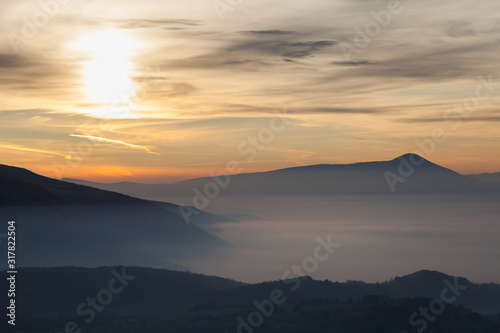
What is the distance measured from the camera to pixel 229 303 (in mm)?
93562

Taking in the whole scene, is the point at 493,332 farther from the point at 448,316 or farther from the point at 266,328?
the point at 266,328

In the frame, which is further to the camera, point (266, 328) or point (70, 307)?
point (70, 307)

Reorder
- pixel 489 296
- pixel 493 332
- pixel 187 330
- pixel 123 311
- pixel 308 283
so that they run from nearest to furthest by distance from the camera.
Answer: pixel 187 330 < pixel 493 332 < pixel 123 311 < pixel 308 283 < pixel 489 296

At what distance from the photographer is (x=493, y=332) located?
71.9 metres

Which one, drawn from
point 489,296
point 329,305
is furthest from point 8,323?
point 489,296

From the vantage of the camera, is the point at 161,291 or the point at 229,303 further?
the point at 161,291

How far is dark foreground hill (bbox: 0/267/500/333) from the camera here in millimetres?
70375

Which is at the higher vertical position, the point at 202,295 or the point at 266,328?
the point at 202,295

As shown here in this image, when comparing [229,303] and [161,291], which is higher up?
[161,291]

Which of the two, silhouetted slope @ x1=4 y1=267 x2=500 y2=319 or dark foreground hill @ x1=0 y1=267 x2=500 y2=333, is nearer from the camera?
dark foreground hill @ x1=0 y1=267 x2=500 y2=333

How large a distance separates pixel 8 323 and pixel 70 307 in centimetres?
1574

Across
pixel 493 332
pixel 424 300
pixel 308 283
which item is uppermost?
pixel 308 283

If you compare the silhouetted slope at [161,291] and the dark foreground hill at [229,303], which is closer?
the dark foreground hill at [229,303]

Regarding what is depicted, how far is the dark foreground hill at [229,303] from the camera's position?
231 feet
